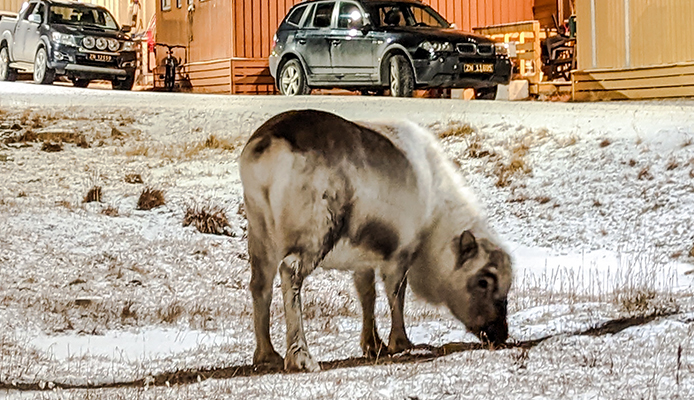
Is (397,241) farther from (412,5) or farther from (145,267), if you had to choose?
(412,5)

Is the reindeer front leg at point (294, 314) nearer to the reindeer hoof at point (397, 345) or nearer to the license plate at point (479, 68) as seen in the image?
the reindeer hoof at point (397, 345)

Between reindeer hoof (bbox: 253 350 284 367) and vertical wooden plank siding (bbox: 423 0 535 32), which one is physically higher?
vertical wooden plank siding (bbox: 423 0 535 32)

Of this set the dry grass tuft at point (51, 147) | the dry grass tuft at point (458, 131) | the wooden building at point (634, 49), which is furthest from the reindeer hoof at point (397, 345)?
the wooden building at point (634, 49)

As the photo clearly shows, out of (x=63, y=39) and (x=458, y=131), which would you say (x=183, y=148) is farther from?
(x=63, y=39)

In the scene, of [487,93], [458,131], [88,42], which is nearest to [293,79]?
[487,93]

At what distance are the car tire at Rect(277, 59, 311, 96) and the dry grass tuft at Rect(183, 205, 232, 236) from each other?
9543 mm

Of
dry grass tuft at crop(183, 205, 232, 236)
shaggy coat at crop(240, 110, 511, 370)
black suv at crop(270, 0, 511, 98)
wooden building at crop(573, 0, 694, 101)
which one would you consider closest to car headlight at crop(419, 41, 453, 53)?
black suv at crop(270, 0, 511, 98)

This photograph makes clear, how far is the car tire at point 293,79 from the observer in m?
21.5

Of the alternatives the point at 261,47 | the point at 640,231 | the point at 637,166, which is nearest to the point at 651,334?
the point at 640,231

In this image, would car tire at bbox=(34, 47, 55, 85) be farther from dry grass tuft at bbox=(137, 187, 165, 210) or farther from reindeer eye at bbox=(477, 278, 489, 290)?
reindeer eye at bbox=(477, 278, 489, 290)

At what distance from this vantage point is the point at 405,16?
20.6 meters

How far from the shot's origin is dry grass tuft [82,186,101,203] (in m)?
12.7

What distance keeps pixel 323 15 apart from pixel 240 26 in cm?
529

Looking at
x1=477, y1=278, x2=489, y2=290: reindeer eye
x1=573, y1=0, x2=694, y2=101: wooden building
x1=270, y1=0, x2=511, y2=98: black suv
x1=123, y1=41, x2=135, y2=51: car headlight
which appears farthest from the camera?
x1=123, y1=41, x2=135, y2=51: car headlight
